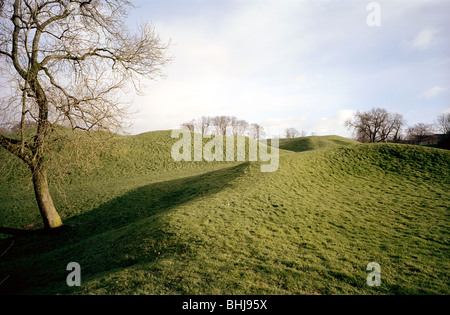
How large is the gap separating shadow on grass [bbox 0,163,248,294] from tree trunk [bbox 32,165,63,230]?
29.5 inches

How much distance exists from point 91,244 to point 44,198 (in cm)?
501

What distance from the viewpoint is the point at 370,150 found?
82.4 ft

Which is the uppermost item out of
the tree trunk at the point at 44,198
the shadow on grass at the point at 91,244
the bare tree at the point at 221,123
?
the bare tree at the point at 221,123

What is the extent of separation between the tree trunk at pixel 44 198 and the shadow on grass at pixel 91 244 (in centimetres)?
75

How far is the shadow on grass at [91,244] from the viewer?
29.0 ft

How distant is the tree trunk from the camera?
42.1 ft

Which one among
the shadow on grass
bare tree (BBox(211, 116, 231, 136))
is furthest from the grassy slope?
bare tree (BBox(211, 116, 231, 136))

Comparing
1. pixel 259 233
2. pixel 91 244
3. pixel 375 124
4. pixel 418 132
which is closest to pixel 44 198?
pixel 91 244

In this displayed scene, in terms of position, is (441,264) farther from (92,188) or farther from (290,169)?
(92,188)

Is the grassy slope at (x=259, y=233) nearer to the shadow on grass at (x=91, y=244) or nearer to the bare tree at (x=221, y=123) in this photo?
the shadow on grass at (x=91, y=244)

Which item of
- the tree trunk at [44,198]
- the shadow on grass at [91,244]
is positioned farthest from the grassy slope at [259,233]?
the tree trunk at [44,198]

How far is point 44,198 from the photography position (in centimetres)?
1344

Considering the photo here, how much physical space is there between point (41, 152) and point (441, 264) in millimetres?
19572

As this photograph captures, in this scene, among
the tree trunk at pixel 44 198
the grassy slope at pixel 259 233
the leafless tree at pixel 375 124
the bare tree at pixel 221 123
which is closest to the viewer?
the grassy slope at pixel 259 233
